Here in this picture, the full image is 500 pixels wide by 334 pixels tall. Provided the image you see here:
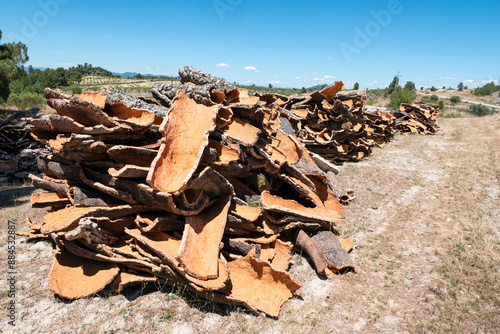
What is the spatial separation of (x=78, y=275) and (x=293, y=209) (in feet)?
10.9

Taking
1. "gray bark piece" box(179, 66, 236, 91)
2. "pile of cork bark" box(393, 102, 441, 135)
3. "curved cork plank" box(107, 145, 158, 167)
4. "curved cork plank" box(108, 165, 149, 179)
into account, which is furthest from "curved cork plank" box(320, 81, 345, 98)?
"pile of cork bark" box(393, 102, 441, 135)

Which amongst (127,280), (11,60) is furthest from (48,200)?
(11,60)

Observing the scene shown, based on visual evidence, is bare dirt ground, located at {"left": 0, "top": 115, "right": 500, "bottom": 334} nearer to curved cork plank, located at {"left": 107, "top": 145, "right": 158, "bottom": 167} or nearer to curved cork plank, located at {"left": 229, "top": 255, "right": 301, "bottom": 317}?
curved cork plank, located at {"left": 229, "top": 255, "right": 301, "bottom": 317}

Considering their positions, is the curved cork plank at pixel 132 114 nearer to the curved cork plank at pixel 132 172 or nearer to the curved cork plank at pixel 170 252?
the curved cork plank at pixel 132 172

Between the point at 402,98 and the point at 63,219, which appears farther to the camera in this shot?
the point at 402,98

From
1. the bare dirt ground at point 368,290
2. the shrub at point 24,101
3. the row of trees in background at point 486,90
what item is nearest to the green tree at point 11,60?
the shrub at point 24,101

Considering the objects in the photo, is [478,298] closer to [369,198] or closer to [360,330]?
[360,330]

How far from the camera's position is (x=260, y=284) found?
11.4 feet

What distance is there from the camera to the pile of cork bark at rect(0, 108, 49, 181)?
8.16 metres

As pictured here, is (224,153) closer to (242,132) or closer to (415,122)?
(242,132)

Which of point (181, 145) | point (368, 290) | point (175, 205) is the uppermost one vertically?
point (181, 145)

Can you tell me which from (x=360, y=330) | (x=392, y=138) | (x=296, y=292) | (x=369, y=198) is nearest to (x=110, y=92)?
(x=296, y=292)

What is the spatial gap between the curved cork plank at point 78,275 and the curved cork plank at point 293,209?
2.40m

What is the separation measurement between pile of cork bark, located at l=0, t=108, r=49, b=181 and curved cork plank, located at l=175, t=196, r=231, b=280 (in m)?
7.08
